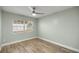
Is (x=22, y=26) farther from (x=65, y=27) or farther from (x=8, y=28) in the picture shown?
(x=65, y=27)

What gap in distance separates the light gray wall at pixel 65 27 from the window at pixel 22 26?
1.54 meters

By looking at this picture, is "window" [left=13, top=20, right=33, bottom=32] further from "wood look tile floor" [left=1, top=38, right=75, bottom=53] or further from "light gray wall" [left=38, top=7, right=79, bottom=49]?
"light gray wall" [left=38, top=7, right=79, bottom=49]

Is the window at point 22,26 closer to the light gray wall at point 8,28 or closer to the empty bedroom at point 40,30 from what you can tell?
the empty bedroom at point 40,30

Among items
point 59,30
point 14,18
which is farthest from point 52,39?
point 14,18

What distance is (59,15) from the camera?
334 centimetres

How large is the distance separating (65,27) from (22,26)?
2608 millimetres

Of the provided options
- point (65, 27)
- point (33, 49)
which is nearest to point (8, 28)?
point (33, 49)

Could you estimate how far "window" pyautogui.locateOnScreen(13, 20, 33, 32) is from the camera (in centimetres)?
389

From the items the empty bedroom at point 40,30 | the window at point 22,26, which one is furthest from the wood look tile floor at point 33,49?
the window at point 22,26

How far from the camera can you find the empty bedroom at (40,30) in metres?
2.58

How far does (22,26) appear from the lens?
4352 mm

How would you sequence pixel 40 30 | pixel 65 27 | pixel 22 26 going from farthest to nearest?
pixel 40 30, pixel 22 26, pixel 65 27
